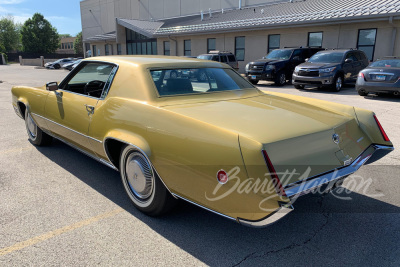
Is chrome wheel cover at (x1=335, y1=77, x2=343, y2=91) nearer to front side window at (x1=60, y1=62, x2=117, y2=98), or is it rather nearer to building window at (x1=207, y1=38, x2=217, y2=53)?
front side window at (x1=60, y1=62, x2=117, y2=98)

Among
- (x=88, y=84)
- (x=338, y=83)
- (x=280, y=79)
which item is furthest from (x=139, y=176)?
(x=280, y=79)

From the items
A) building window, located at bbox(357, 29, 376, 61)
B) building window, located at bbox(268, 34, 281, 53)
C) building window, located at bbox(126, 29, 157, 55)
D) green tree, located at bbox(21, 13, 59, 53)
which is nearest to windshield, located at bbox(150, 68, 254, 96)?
building window, located at bbox(357, 29, 376, 61)

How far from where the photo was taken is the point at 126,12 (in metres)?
45.9

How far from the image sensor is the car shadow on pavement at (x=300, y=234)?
100 inches

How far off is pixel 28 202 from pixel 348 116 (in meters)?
3.50

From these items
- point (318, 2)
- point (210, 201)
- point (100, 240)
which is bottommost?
point (100, 240)

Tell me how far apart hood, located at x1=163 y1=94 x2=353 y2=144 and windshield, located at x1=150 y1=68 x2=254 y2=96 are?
1.27ft

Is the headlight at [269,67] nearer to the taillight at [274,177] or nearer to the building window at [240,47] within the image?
the building window at [240,47]

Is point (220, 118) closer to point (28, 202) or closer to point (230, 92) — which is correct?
point (230, 92)

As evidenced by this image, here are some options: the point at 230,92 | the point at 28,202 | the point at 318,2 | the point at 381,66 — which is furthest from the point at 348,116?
the point at 318,2

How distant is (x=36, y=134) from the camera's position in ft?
17.3

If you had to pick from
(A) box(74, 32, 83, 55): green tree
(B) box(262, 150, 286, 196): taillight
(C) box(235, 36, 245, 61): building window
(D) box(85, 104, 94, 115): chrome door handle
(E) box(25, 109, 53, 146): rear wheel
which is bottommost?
(E) box(25, 109, 53, 146): rear wheel

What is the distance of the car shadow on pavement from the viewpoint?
2.55 metres

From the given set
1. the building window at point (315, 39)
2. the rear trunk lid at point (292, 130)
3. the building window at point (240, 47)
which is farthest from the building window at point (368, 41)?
the rear trunk lid at point (292, 130)
